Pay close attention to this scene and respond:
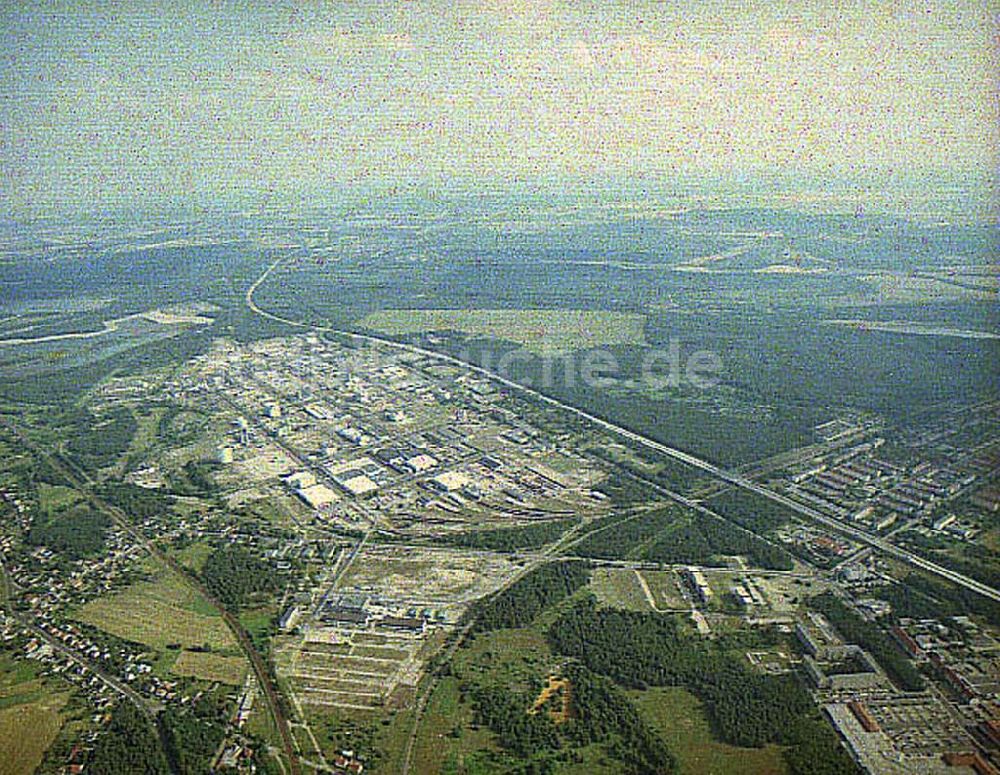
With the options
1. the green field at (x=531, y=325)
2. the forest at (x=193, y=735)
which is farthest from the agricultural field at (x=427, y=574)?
the green field at (x=531, y=325)

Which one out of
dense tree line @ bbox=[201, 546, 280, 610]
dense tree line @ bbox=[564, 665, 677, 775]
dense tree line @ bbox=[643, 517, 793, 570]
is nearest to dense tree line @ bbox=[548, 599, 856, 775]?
dense tree line @ bbox=[564, 665, 677, 775]

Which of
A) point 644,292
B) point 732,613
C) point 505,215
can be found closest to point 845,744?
point 732,613

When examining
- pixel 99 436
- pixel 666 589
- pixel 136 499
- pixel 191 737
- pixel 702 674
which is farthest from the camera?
pixel 99 436

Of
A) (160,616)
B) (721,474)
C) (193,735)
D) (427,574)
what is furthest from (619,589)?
(160,616)

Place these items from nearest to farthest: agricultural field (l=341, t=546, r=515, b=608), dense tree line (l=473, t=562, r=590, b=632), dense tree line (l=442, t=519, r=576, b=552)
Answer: dense tree line (l=473, t=562, r=590, b=632)
agricultural field (l=341, t=546, r=515, b=608)
dense tree line (l=442, t=519, r=576, b=552)

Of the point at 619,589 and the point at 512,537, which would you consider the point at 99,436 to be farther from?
the point at 619,589

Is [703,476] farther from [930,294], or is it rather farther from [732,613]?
[930,294]

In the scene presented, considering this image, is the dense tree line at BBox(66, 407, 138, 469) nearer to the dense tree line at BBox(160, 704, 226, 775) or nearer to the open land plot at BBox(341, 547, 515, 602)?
the open land plot at BBox(341, 547, 515, 602)
